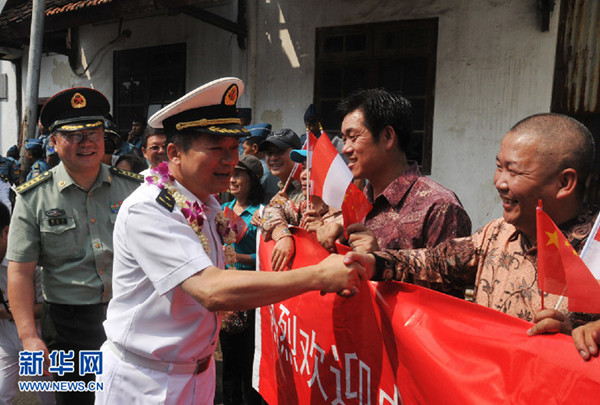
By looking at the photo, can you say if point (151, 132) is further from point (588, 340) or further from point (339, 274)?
point (588, 340)

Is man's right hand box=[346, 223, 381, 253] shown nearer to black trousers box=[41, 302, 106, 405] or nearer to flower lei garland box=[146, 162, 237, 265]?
flower lei garland box=[146, 162, 237, 265]

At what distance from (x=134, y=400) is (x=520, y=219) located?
1618 mm

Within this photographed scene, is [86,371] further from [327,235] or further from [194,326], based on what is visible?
[327,235]

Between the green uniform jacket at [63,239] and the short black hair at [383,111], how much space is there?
1613mm

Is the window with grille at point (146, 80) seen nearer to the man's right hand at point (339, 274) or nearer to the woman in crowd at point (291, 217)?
the woman in crowd at point (291, 217)

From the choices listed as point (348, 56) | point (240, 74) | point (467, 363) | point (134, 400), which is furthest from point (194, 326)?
point (240, 74)

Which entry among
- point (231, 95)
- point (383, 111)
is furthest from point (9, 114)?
point (383, 111)

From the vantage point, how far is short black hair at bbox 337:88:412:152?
2.36 m

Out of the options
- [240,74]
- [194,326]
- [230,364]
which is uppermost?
[240,74]

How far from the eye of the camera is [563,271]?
1342mm

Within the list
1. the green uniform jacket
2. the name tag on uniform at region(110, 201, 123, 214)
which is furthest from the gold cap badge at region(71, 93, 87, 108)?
the name tag on uniform at region(110, 201, 123, 214)

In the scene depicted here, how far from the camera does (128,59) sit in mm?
9961

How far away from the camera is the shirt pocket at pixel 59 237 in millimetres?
2727

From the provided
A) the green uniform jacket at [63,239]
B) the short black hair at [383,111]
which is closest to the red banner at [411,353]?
the short black hair at [383,111]
